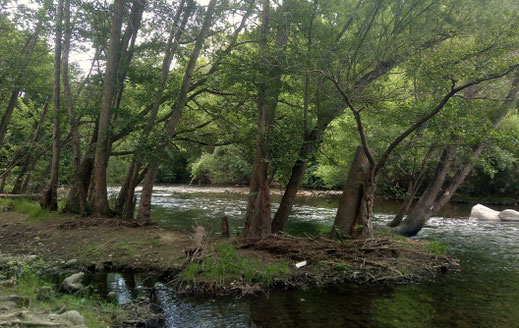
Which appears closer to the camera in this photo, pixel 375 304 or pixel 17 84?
pixel 375 304

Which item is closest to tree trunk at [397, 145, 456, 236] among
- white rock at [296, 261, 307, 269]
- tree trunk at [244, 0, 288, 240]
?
tree trunk at [244, 0, 288, 240]

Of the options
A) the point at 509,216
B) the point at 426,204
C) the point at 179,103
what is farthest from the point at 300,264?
the point at 509,216

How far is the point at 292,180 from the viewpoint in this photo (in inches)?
502

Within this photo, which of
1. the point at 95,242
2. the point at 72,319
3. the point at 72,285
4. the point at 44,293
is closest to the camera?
the point at 72,319

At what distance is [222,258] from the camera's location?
8.70 m

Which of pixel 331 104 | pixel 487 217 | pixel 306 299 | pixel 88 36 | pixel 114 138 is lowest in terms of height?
pixel 306 299

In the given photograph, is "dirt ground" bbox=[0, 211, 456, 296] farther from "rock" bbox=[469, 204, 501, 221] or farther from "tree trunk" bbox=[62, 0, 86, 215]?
"rock" bbox=[469, 204, 501, 221]

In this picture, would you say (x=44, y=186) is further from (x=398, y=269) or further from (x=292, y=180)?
(x=398, y=269)

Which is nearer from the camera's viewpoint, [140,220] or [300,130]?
[300,130]

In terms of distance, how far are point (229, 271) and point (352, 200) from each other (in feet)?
16.3

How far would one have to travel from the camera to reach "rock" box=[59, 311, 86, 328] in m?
4.84

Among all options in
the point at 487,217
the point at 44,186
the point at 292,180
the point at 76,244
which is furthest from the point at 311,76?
the point at 44,186

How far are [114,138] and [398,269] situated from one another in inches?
432

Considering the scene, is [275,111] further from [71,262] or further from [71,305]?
[71,305]
